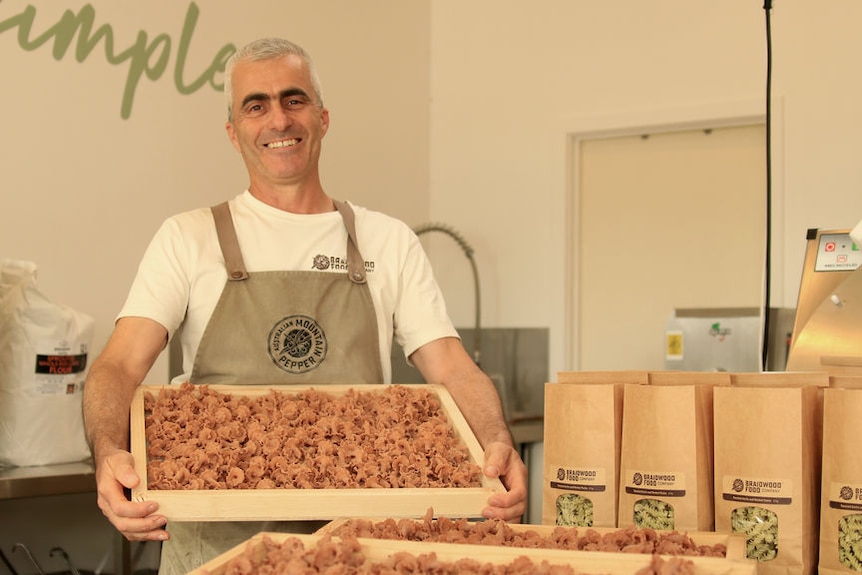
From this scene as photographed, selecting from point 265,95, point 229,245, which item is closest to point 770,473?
point 229,245

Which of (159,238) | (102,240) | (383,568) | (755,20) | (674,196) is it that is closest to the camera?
(383,568)

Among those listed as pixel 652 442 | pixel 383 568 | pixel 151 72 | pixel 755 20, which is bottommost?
pixel 383 568

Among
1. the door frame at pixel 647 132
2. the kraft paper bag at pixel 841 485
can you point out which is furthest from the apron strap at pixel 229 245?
the door frame at pixel 647 132

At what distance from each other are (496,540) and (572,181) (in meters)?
3.36

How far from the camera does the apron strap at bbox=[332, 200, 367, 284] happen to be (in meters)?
2.01

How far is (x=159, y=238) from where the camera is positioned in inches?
75.6

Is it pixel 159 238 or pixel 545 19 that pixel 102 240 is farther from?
pixel 545 19

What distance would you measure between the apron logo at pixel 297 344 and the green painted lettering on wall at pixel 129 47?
1.63m

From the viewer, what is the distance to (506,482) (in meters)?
1.58

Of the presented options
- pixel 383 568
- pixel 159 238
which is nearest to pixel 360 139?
pixel 159 238

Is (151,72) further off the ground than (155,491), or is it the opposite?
(151,72)

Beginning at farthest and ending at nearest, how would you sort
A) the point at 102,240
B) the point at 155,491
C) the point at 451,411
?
the point at 102,240, the point at 451,411, the point at 155,491

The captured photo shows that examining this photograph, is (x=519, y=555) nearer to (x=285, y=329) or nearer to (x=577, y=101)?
(x=285, y=329)

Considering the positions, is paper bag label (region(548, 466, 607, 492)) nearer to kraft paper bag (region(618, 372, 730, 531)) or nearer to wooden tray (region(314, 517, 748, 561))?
kraft paper bag (region(618, 372, 730, 531))
